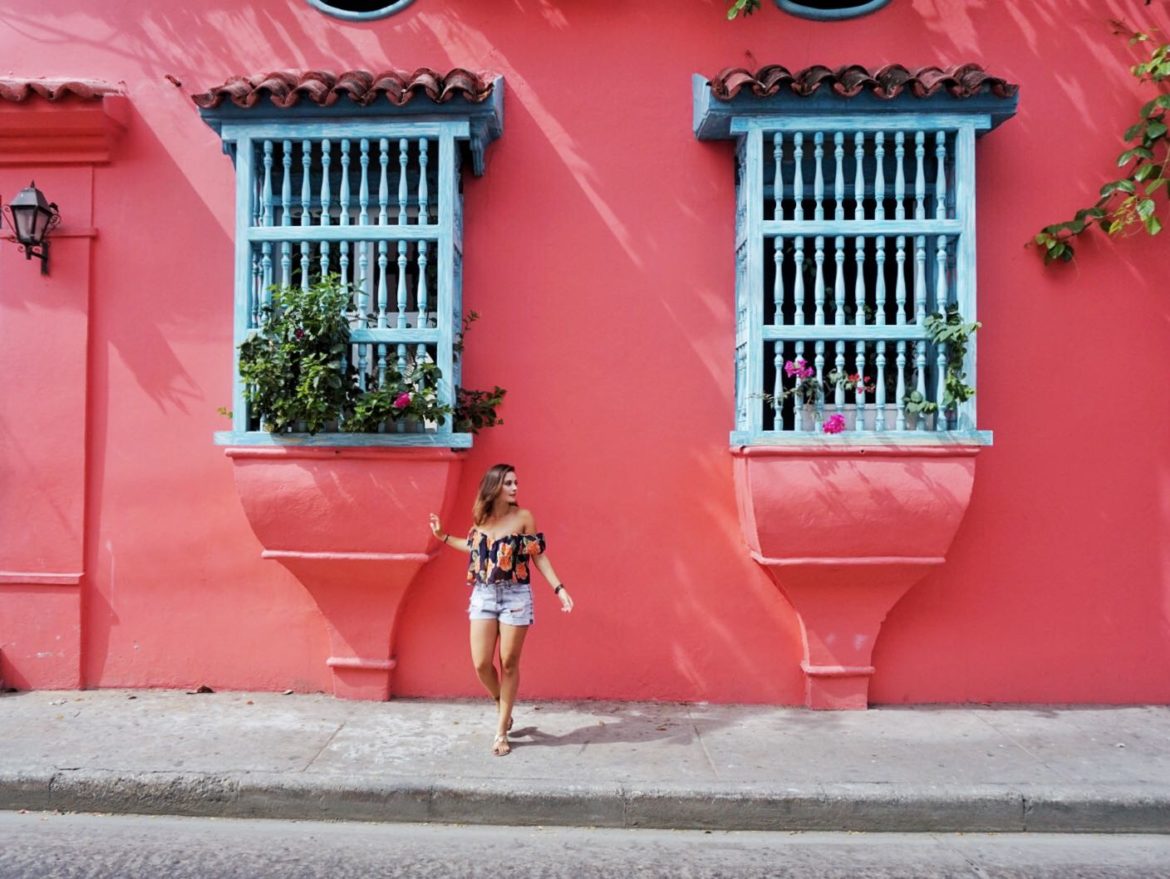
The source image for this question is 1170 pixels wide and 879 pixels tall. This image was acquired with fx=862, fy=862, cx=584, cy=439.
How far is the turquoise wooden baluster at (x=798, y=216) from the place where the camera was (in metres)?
4.84

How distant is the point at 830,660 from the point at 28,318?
541 cm

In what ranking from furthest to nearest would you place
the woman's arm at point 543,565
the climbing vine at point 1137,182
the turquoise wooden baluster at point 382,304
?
1. the climbing vine at point 1137,182
2. the turquoise wooden baluster at point 382,304
3. the woman's arm at point 543,565

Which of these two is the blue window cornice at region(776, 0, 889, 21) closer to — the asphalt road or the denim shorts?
the denim shorts

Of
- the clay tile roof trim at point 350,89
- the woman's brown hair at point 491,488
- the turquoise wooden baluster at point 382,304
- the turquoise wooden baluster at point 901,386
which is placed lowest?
the woman's brown hair at point 491,488

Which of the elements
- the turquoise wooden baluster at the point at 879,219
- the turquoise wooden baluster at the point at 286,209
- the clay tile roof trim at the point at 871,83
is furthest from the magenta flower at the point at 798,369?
the turquoise wooden baluster at the point at 286,209

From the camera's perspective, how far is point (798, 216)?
196 inches

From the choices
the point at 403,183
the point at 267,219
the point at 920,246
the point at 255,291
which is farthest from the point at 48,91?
the point at 920,246

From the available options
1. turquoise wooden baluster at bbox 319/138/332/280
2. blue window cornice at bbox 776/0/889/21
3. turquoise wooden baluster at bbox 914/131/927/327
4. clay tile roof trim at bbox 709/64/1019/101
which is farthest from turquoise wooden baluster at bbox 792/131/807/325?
turquoise wooden baluster at bbox 319/138/332/280

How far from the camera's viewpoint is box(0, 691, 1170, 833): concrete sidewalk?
12.9 ft

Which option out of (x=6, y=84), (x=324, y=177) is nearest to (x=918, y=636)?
(x=324, y=177)

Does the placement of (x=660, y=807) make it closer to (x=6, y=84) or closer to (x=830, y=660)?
(x=830, y=660)

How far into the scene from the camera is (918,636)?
5.25m

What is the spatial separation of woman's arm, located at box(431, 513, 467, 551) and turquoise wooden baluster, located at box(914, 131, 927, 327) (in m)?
2.83

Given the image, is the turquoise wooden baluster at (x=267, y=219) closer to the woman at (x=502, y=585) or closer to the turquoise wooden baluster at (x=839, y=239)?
the woman at (x=502, y=585)
